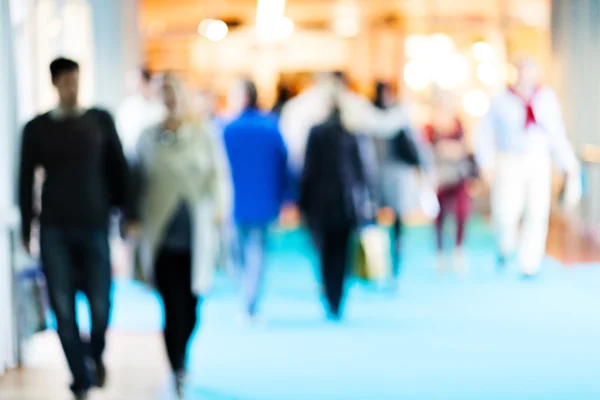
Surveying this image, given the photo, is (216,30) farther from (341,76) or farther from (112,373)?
(112,373)

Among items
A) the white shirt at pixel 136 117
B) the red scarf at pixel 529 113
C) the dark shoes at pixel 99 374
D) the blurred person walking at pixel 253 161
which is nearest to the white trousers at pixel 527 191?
the red scarf at pixel 529 113

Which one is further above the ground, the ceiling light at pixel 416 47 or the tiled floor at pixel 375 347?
the ceiling light at pixel 416 47

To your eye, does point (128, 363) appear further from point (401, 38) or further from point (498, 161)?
point (401, 38)

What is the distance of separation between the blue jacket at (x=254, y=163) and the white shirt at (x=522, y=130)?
288cm

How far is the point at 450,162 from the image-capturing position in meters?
9.77

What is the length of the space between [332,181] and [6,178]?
2310 mm

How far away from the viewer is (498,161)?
963cm

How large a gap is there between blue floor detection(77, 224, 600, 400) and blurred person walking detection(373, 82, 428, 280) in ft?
2.88

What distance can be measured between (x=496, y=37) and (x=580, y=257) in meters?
7.24

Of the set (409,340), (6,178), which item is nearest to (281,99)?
(409,340)

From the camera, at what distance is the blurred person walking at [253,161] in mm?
7367

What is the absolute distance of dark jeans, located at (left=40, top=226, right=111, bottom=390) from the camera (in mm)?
5043

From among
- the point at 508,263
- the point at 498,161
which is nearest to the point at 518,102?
the point at 498,161

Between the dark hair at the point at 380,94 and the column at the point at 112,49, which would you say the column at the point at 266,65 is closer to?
the column at the point at 112,49
